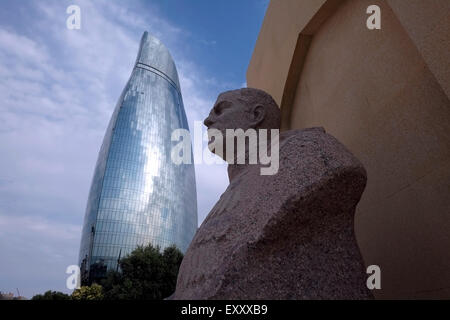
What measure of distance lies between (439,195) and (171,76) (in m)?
60.4

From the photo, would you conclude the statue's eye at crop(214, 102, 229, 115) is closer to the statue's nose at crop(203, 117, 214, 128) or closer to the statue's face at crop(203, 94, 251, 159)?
the statue's face at crop(203, 94, 251, 159)

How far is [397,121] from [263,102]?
146cm

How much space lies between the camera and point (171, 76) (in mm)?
59375

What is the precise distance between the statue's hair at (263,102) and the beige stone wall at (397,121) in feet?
4.09

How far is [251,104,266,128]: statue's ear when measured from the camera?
3.26 meters

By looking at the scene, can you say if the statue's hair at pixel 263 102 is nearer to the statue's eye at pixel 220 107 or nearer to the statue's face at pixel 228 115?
the statue's face at pixel 228 115

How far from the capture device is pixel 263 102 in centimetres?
341

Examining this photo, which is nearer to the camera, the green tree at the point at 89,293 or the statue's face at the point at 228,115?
the statue's face at the point at 228,115

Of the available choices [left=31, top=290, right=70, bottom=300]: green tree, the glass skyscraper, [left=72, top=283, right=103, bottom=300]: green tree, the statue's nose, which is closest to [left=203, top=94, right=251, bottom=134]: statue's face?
the statue's nose

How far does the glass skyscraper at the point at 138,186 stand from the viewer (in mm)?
41653

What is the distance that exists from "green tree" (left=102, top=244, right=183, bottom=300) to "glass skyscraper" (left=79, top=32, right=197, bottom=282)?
20.1 metres

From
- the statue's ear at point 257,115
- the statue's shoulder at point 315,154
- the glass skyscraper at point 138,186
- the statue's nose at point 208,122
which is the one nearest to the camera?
the statue's shoulder at point 315,154

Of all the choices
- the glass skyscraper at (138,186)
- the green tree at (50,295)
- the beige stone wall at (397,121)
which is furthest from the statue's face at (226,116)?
the glass skyscraper at (138,186)
